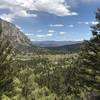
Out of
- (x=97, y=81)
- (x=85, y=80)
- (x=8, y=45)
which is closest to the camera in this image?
(x=8, y=45)

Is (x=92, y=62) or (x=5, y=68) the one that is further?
(x=92, y=62)

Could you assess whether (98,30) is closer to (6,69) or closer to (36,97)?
(6,69)

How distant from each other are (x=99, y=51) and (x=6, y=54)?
24.8 feet

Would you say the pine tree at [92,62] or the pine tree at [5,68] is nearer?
the pine tree at [5,68]

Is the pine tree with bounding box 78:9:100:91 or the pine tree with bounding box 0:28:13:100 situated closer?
the pine tree with bounding box 0:28:13:100

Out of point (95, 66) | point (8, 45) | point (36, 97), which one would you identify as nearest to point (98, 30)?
point (95, 66)

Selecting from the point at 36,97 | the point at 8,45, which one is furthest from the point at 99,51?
the point at 36,97

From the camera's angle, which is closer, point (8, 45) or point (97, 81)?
point (8, 45)

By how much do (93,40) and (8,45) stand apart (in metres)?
7.45

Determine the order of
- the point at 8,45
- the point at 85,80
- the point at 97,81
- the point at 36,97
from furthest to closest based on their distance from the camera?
the point at 36,97
the point at 85,80
the point at 97,81
the point at 8,45

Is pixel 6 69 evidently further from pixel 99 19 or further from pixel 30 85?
pixel 30 85

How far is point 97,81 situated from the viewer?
2450 centimetres

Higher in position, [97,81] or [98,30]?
[98,30]

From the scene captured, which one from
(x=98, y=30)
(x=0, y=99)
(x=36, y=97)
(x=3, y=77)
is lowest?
(x=36, y=97)
